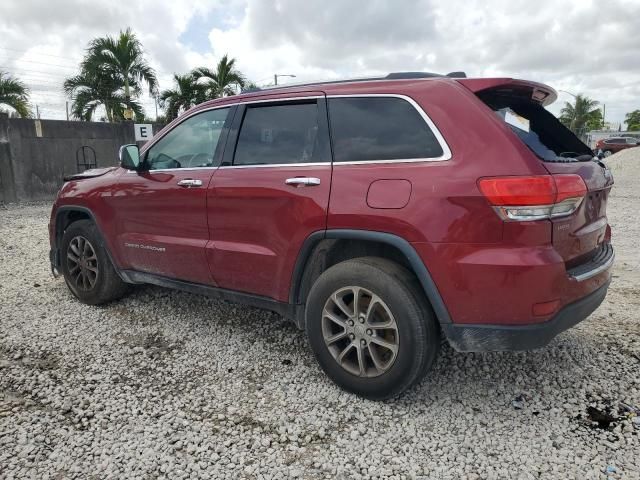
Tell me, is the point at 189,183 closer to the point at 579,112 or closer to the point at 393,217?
the point at 393,217

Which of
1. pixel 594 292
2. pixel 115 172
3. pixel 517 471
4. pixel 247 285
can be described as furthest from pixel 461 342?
pixel 115 172

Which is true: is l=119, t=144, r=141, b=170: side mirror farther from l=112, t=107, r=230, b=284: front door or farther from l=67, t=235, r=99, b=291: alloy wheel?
l=67, t=235, r=99, b=291: alloy wheel

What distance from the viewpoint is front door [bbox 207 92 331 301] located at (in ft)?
9.73

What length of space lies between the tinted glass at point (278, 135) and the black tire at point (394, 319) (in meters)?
0.77

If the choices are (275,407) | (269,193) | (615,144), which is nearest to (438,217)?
(269,193)

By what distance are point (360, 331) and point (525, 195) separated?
114 centimetres

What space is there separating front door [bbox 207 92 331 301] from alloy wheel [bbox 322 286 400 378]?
39cm

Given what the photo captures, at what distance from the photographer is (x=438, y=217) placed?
2.48 meters

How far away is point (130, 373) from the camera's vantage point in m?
3.31

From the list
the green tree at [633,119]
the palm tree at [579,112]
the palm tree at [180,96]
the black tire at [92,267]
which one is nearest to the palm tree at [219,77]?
the palm tree at [180,96]

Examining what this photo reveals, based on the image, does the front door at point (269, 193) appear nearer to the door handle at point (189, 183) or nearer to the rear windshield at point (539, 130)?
the door handle at point (189, 183)

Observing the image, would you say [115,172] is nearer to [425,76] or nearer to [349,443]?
[425,76]

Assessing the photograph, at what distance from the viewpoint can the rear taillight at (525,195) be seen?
7.68 ft

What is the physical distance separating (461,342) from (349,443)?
0.78 metres
